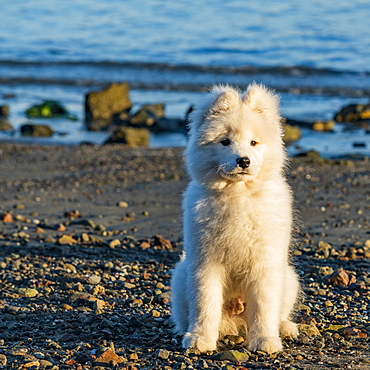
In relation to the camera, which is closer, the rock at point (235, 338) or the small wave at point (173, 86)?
the rock at point (235, 338)

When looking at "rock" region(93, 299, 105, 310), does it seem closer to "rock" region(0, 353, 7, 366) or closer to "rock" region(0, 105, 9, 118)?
"rock" region(0, 353, 7, 366)

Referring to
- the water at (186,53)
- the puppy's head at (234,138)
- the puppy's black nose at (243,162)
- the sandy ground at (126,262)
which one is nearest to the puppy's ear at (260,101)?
the puppy's head at (234,138)

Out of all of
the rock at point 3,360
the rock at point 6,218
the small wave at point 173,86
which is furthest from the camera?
the small wave at point 173,86

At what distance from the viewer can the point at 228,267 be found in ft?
14.6

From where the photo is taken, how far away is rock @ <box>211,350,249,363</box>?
435 cm

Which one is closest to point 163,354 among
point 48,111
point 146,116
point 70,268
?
Result: point 70,268

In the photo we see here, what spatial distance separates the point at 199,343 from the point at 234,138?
4.45ft

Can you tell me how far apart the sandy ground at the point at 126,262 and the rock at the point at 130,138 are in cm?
191

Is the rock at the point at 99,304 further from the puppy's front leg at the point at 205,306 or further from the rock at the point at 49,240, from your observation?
the rock at the point at 49,240

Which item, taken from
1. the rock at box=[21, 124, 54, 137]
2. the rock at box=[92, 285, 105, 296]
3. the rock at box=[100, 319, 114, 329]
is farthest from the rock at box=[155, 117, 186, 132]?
the rock at box=[100, 319, 114, 329]

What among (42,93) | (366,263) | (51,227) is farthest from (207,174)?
(42,93)

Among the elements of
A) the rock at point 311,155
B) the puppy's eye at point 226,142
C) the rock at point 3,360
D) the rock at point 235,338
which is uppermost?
the puppy's eye at point 226,142

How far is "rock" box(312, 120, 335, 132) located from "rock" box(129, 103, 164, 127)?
3847 mm

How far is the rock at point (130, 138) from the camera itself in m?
14.4
